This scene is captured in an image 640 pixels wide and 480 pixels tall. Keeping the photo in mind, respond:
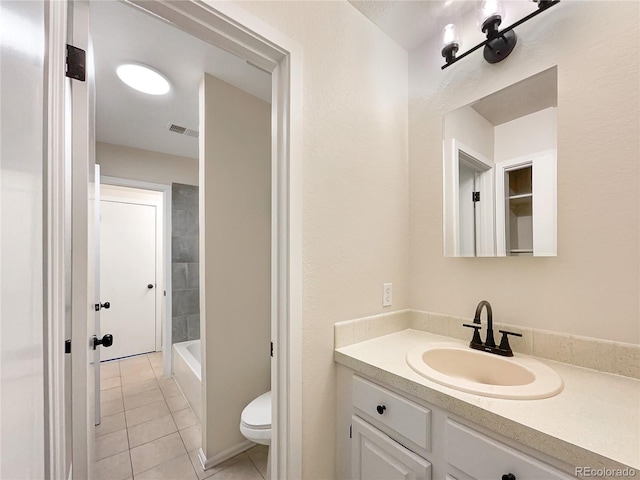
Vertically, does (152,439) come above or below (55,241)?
below

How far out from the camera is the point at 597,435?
620 millimetres

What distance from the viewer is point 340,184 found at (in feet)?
4.06

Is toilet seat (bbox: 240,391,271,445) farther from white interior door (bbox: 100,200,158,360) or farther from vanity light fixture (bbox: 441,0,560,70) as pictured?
white interior door (bbox: 100,200,158,360)

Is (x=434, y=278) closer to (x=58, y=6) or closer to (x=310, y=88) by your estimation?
(x=310, y=88)

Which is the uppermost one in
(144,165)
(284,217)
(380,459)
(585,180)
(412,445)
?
(144,165)

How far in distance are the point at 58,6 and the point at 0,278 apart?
0.74 metres

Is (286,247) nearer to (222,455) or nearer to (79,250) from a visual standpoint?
(79,250)

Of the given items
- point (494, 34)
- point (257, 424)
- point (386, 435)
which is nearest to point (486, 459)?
point (386, 435)

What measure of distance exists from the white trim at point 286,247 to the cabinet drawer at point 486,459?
1.80ft

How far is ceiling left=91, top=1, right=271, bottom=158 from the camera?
4.51 feet

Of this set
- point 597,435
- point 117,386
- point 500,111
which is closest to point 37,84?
point 597,435

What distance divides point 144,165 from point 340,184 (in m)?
2.66

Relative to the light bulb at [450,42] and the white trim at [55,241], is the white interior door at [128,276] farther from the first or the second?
the light bulb at [450,42]

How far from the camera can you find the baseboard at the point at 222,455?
168cm
